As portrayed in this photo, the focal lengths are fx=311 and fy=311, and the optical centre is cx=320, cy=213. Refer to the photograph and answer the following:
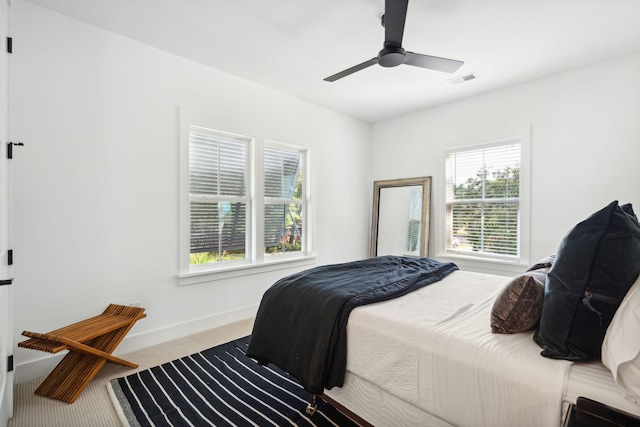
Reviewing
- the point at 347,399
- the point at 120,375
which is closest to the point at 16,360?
the point at 120,375

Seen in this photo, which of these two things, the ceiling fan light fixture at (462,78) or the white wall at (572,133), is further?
the ceiling fan light fixture at (462,78)

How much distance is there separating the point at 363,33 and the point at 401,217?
2.69 meters

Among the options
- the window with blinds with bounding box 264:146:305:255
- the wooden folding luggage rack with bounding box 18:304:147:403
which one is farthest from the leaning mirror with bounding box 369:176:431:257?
the wooden folding luggage rack with bounding box 18:304:147:403

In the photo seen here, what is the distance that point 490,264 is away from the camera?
3.79m

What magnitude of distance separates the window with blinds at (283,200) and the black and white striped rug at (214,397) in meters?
1.65

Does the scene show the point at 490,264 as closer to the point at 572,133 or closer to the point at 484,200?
the point at 484,200

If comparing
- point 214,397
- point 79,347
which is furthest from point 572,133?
point 79,347

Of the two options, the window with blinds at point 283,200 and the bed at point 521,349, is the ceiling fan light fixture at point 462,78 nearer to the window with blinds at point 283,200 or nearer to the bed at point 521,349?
the window with blinds at point 283,200

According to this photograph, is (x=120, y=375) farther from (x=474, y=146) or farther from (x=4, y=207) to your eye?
(x=474, y=146)

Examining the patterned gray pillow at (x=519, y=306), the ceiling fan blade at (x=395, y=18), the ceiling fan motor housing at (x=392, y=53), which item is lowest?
the patterned gray pillow at (x=519, y=306)

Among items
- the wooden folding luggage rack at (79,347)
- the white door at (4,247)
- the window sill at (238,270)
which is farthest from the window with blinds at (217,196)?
the white door at (4,247)

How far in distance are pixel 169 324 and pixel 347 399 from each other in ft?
6.52

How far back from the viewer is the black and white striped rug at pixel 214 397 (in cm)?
181

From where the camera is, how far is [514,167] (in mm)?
3693
